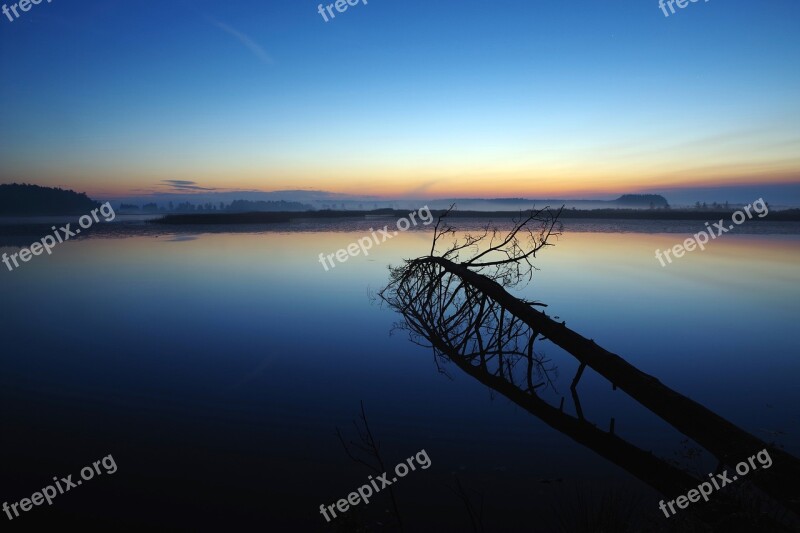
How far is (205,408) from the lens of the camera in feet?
22.5

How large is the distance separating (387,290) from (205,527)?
11.9 m

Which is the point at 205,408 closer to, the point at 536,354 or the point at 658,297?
the point at 536,354

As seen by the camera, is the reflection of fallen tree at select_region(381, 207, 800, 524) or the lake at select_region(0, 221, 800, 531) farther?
the lake at select_region(0, 221, 800, 531)

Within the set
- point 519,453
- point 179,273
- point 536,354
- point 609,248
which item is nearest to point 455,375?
point 536,354
